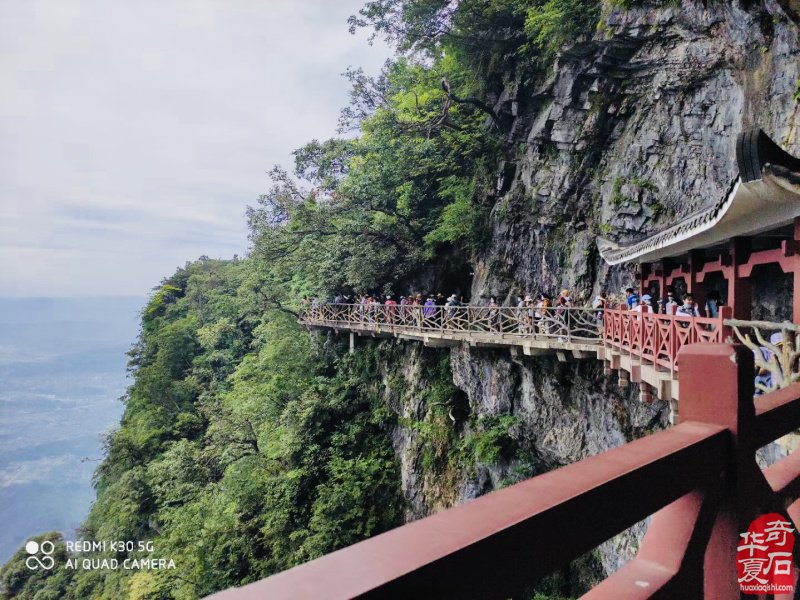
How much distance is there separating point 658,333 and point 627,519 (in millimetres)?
6232

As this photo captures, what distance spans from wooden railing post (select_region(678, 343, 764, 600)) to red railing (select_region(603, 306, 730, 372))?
336 cm

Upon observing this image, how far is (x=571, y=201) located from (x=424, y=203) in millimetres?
5899

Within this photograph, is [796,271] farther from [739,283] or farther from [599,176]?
[599,176]

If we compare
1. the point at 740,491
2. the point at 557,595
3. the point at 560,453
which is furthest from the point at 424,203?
the point at 740,491

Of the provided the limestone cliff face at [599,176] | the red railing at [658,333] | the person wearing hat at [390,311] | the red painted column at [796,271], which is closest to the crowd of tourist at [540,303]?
the person wearing hat at [390,311]

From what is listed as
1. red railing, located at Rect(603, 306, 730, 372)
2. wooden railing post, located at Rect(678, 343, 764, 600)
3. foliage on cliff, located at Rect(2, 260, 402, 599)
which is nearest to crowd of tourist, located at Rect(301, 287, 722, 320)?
red railing, located at Rect(603, 306, 730, 372)

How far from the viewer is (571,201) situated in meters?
12.3

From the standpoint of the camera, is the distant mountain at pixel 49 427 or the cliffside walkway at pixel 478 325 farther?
the distant mountain at pixel 49 427

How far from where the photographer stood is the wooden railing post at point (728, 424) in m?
1.06

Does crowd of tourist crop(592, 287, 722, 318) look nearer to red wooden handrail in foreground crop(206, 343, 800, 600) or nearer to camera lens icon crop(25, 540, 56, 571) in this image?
red wooden handrail in foreground crop(206, 343, 800, 600)

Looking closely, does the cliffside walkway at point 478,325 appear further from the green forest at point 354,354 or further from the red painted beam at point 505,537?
the red painted beam at point 505,537

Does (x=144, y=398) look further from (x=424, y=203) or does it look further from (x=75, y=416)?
(x=75, y=416)

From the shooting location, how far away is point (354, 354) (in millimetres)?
18156

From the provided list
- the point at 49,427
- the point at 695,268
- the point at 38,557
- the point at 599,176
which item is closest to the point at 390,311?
the point at 599,176
